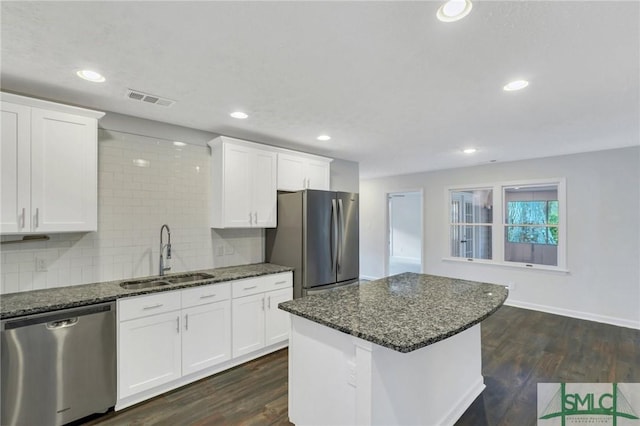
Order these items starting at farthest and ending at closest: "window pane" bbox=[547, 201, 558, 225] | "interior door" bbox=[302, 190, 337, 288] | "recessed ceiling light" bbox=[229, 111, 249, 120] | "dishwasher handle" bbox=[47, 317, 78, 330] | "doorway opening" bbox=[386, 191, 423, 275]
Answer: "doorway opening" bbox=[386, 191, 423, 275], "window pane" bbox=[547, 201, 558, 225], "interior door" bbox=[302, 190, 337, 288], "recessed ceiling light" bbox=[229, 111, 249, 120], "dishwasher handle" bbox=[47, 317, 78, 330]

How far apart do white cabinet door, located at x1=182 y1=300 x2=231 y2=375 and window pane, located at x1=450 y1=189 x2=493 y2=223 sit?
4696 millimetres

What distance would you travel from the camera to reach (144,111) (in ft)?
9.05

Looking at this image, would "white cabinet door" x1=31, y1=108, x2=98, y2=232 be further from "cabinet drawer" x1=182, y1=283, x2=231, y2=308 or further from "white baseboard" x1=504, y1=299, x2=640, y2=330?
"white baseboard" x1=504, y1=299, x2=640, y2=330

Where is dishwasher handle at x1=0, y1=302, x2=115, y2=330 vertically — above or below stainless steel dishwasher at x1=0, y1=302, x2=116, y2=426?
above

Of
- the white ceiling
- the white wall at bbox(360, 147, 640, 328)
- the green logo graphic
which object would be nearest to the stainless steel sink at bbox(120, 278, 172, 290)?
the white ceiling

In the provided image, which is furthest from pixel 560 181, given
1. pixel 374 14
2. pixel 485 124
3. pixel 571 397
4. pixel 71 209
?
pixel 71 209

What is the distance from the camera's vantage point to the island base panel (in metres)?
1.59

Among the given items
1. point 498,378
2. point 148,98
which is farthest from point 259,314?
point 498,378

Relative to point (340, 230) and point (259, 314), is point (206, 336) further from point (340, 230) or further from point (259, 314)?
point (340, 230)

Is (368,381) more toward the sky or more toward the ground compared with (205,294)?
more toward the ground

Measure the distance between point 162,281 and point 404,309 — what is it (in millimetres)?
2289

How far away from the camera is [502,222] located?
208 inches

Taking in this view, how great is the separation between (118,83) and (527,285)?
6020 mm

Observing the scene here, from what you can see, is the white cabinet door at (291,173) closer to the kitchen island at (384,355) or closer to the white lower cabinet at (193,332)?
the white lower cabinet at (193,332)
